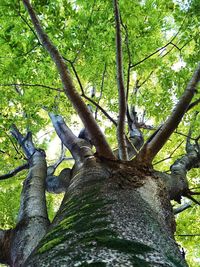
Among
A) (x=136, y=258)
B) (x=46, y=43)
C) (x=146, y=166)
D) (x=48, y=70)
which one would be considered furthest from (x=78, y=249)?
(x=48, y=70)

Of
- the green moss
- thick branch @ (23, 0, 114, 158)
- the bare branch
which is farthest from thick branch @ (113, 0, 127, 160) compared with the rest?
the bare branch

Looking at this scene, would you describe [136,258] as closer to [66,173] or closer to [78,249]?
[78,249]

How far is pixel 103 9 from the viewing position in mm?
4672

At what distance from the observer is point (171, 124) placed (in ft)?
11.2

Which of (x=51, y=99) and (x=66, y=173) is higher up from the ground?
(x=51, y=99)

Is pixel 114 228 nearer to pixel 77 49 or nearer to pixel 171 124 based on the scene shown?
pixel 171 124

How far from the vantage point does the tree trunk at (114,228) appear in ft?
4.80

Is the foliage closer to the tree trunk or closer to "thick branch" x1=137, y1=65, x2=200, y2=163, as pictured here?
"thick branch" x1=137, y1=65, x2=200, y2=163

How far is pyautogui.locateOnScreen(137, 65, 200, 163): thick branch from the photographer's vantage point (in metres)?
3.41

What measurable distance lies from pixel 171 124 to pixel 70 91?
120 cm

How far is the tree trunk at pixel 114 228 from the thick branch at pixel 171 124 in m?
0.36

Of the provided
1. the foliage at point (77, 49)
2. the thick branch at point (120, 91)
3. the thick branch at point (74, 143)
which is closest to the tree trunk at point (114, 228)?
the thick branch at point (120, 91)

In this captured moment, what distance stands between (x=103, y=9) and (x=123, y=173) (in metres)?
2.84

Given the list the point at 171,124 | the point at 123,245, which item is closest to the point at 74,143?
the point at 171,124
